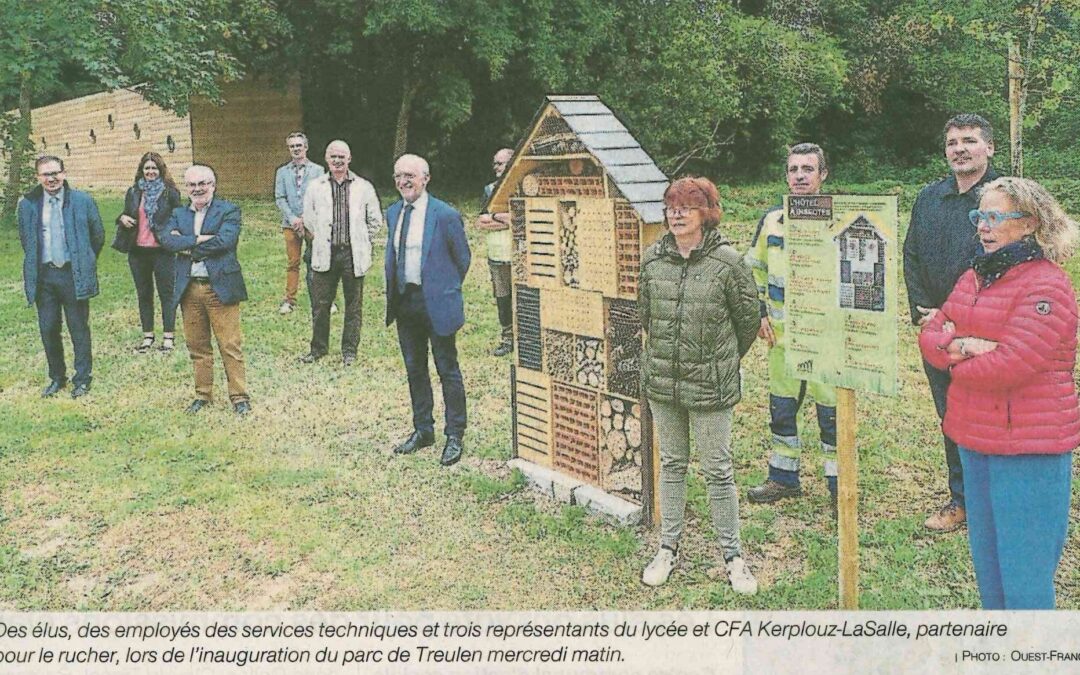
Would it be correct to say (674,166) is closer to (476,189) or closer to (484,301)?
(476,189)

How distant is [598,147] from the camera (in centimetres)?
454

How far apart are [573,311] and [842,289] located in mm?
1753

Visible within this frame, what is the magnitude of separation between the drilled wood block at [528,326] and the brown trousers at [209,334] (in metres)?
2.31

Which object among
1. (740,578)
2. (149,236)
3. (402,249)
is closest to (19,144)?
(149,236)

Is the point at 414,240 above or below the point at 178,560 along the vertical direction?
above

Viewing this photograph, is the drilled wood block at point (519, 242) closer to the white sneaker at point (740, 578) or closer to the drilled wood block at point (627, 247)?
the drilled wood block at point (627, 247)

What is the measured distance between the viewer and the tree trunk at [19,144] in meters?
13.7

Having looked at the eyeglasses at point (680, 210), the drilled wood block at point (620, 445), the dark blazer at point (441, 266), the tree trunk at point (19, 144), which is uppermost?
the tree trunk at point (19, 144)

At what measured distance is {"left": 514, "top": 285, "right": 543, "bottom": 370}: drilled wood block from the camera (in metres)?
5.22

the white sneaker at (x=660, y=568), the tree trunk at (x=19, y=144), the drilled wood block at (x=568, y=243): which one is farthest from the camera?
the tree trunk at (x=19, y=144)

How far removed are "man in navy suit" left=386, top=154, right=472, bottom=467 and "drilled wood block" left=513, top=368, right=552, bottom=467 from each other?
47 centimetres

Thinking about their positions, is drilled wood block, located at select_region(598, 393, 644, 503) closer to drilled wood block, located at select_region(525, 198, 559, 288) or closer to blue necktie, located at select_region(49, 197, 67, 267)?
drilled wood block, located at select_region(525, 198, 559, 288)

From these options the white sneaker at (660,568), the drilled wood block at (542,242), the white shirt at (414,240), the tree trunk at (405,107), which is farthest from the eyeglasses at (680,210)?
the tree trunk at (405,107)

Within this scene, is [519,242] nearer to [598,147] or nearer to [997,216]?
[598,147]
